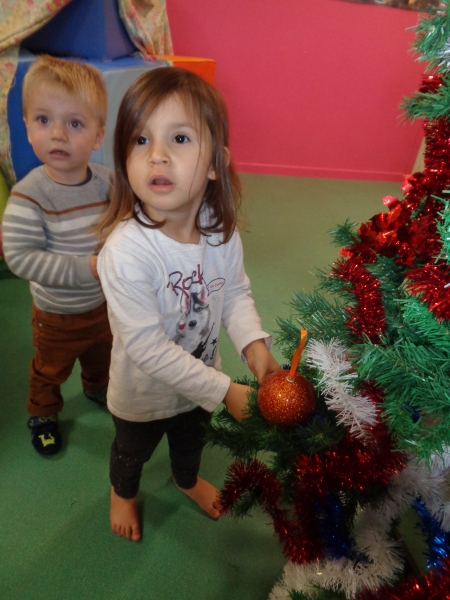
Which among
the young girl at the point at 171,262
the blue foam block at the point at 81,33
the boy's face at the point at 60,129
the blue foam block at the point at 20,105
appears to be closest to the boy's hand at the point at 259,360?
the young girl at the point at 171,262

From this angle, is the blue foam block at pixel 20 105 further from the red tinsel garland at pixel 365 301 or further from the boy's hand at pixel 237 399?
the red tinsel garland at pixel 365 301

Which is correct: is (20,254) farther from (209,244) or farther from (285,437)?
(285,437)

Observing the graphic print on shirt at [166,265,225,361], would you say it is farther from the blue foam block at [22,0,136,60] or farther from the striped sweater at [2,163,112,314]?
the blue foam block at [22,0,136,60]

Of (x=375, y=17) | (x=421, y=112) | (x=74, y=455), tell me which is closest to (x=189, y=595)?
(x=74, y=455)

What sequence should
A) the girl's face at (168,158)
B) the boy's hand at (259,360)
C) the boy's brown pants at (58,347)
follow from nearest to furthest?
the girl's face at (168,158) → the boy's hand at (259,360) → the boy's brown pants at (58,347)

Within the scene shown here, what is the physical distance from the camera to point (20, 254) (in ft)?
3.06

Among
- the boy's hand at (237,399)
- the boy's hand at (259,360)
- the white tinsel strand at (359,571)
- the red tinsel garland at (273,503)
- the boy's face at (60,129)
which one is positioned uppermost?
the boy's face at (60,129)

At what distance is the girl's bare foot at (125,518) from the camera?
962 mm

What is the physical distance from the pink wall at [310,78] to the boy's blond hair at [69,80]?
220cm

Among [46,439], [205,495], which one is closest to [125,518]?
[205,495]

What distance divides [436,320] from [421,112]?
242 millimetres

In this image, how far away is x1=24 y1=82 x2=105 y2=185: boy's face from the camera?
0.94 meters

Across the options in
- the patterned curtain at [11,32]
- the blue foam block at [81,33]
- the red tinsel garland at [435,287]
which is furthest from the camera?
the blue foam block at [81,33]

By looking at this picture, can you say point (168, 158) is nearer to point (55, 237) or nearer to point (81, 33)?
point (55, 237)
